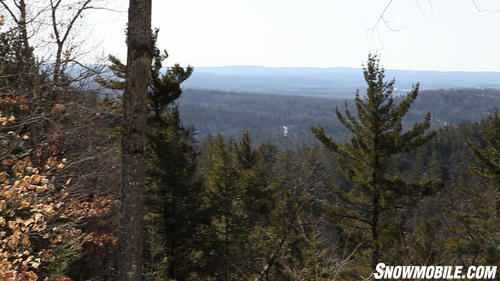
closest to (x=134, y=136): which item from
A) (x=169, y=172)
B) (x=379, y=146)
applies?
(x=169, y=172)

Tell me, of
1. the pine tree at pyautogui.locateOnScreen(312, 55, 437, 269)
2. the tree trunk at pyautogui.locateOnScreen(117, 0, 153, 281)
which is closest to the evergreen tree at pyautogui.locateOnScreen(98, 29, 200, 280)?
the pine tree at pyautogui.locateOnScreen(312, 55, 437, 269)

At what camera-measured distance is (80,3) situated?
11.9 metres

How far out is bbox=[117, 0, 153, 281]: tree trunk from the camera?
4582mm

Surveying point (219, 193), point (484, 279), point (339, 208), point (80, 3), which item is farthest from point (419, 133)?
point (80, 3)

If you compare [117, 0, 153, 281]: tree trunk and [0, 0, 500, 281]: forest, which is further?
[0, 0, 500, 281]: forest

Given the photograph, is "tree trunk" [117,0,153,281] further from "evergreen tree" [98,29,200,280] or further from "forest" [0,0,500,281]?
"evergreen tree" [98,29,200,280]

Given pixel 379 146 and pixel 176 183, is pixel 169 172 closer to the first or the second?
pixel 176 183

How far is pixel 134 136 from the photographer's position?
15.4 feet

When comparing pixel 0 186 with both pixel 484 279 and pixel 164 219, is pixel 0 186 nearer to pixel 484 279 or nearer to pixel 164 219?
pixel 484 279

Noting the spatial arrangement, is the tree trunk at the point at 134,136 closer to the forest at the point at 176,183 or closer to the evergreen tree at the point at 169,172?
the forest at the point at 176,183

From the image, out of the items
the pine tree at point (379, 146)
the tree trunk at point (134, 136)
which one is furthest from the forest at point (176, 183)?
the tree trunk at point (134, 136)

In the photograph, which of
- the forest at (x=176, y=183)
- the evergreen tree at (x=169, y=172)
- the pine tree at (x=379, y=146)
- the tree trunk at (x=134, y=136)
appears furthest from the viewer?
the pine tree at (x=379, y=146)

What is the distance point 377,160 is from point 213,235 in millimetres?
7791

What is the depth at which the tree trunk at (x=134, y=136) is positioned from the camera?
15.0ft
